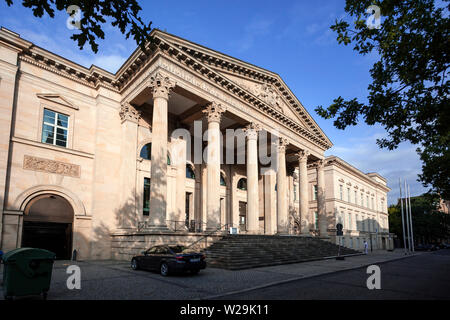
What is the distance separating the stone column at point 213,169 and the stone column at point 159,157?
356 centimetres

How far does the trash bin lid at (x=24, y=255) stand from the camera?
6949 millimetres

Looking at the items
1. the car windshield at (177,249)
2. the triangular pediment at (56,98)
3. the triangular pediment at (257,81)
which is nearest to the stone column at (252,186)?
the triangular pediment at (257,81)

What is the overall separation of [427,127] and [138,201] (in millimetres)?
17414

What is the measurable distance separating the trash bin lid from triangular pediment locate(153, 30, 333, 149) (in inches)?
555

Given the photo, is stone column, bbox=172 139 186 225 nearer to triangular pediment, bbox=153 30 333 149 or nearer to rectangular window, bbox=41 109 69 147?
triangular pediment, bbox=153 30 333 149

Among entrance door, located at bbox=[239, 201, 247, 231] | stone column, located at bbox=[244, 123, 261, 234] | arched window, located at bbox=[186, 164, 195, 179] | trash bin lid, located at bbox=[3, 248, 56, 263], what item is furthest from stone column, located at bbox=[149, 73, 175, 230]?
entrance door, located at bbox=[239, 201, 247, 231]

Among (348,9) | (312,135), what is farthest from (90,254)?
(312,135)

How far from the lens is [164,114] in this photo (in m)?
18.3

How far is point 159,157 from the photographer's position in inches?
683

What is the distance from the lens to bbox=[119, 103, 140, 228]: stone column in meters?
20.0

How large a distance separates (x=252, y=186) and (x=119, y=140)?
10468mm

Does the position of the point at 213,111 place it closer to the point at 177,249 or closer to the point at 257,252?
the point at 257,252

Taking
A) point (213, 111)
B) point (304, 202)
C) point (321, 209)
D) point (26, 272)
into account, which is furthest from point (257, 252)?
point (321, 209)
